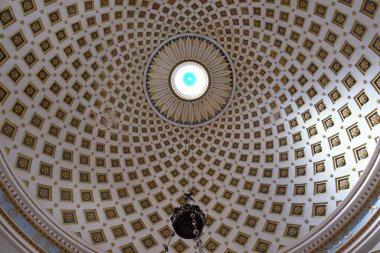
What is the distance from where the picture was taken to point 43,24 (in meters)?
17.6

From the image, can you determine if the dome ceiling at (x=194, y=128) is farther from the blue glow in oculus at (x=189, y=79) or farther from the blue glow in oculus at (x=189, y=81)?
the blue glow in oculus at (x=189, y=79)

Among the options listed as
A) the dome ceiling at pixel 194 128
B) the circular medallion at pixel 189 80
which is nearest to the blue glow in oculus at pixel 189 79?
the circular medallion at pixel 189 80

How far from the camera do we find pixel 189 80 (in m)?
23.5

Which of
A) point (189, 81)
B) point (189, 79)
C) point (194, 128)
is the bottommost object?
point (194, 128)

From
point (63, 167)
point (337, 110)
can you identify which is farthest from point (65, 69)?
point (337, 110)

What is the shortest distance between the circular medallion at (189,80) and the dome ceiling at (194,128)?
49 centimetres

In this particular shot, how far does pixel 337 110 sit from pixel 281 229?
725 centimetres

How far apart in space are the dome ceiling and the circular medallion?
489 mm

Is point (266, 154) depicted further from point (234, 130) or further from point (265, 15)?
point (265, 15)

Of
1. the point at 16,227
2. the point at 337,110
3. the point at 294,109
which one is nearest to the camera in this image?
the point at 16,227

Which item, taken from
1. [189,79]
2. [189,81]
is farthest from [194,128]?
[189,79]

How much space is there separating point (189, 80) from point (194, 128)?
320 cm

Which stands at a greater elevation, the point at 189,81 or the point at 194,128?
the point at 189,81

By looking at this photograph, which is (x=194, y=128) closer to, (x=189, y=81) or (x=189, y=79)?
(x=189, y=81)
